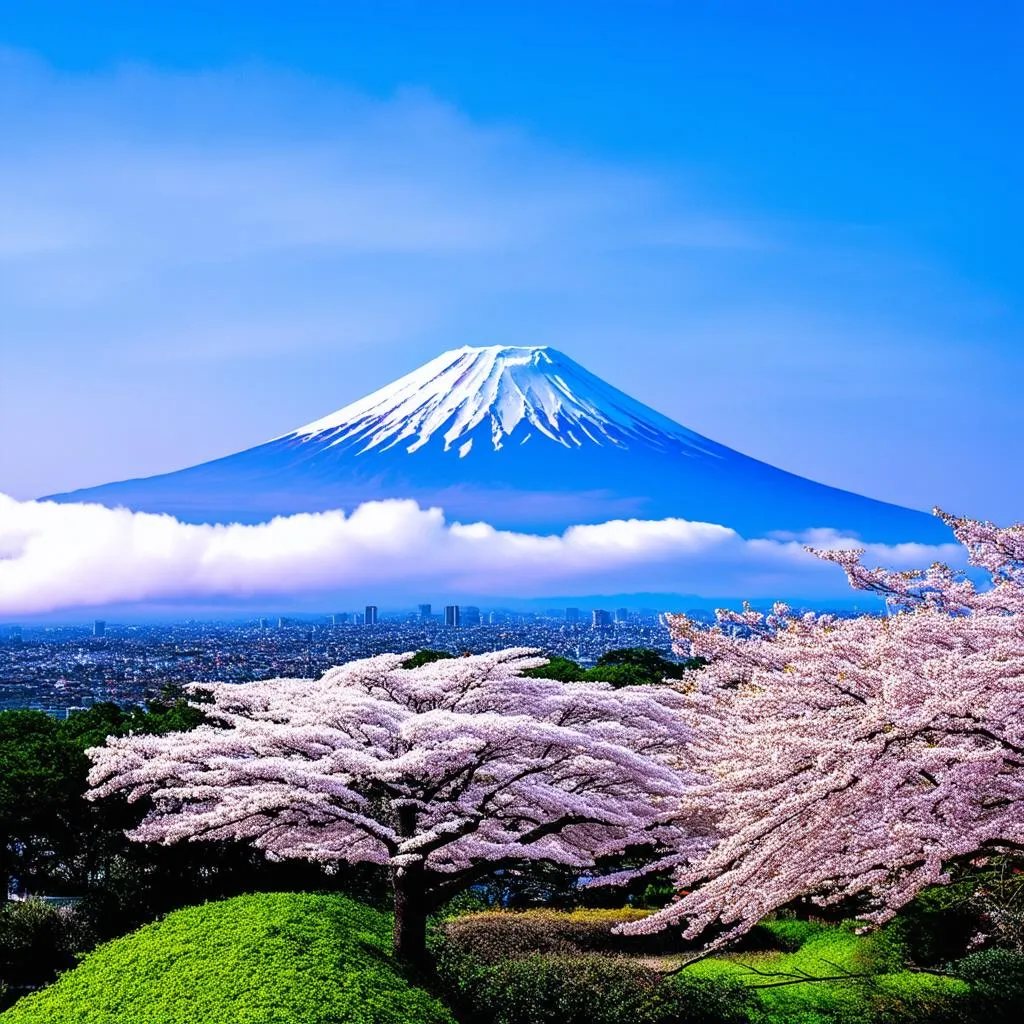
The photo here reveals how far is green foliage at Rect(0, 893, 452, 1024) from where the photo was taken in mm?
9852

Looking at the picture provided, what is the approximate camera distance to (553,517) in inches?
4803

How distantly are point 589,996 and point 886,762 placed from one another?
527cm

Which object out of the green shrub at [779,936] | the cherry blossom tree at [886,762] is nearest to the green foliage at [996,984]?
the cherry blossom tree at [886,762]

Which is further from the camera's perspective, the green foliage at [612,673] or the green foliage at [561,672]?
the green foliage at [612,673]

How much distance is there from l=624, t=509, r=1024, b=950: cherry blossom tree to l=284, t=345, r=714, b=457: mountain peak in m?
98.6

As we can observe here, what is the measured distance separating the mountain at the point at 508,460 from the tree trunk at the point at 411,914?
298ft

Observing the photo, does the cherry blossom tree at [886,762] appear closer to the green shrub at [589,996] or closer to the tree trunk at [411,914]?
the green shrub at [589,996]

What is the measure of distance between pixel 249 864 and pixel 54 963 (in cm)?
358

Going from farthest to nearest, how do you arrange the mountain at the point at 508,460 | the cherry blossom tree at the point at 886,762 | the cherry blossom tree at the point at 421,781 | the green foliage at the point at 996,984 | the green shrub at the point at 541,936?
1. the mountain at the point at 508,460
2. the green shrub at the point at 541,936
3. the cherry blossom tree at the point at 421,781
4. the green foliage at the point at 996,984
5. the cherry blossom tree at the point at 886,762

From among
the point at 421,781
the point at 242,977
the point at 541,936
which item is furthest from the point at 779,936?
the point at 242,977

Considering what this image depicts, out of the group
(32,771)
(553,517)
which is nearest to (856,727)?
(32,771)

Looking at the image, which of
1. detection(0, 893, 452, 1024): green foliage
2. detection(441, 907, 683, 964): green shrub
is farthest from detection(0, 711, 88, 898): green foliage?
detection(441, 907, 683, 964): green shrub

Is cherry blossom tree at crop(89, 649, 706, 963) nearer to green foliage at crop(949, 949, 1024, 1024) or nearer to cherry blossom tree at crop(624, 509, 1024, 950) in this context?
cherry blossom tree at crop(624, 509, 1024, 950)

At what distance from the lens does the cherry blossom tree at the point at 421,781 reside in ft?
41.9
